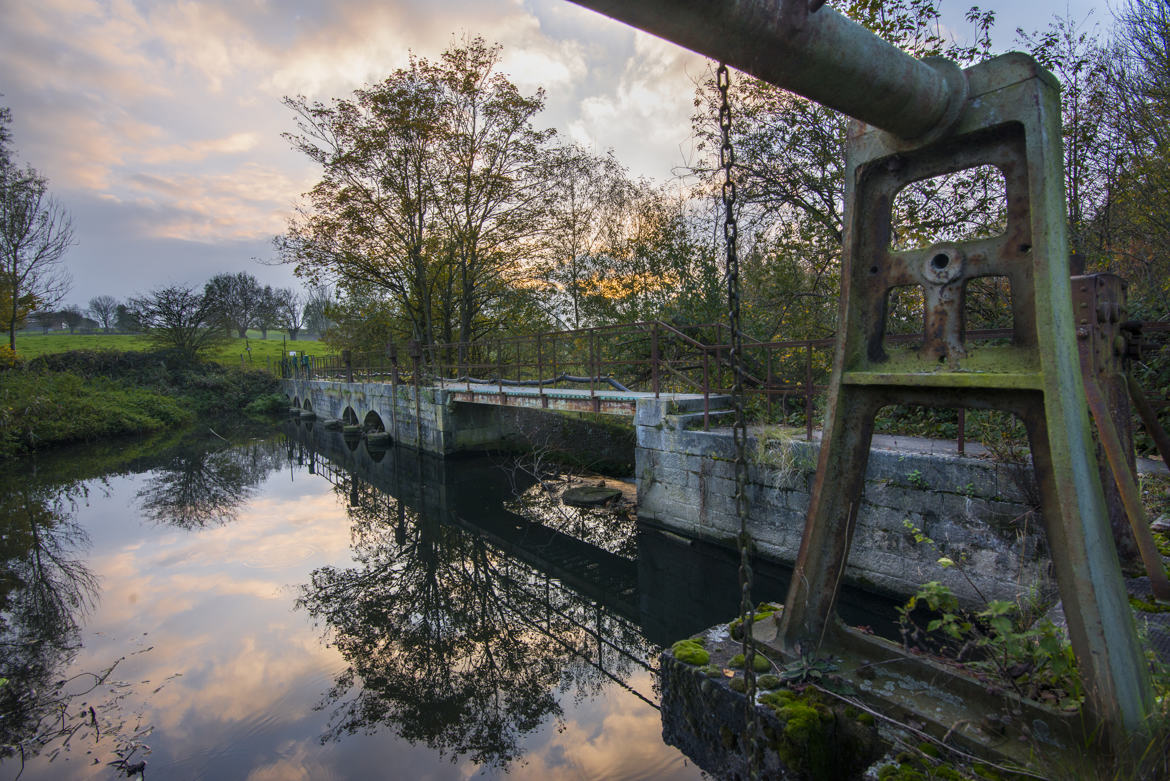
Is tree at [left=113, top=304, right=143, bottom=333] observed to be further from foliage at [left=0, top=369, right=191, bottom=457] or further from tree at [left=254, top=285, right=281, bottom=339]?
tree at [left=254, top=285, right=281, bottom=339]

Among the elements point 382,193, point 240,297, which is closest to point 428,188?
point 382,193

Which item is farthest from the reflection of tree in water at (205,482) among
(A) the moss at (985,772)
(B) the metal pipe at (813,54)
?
(B) the metal pipe at (813,54)

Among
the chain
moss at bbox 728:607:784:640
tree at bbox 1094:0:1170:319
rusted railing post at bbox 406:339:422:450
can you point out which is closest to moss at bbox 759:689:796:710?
moss at bbox 728:607:784:640

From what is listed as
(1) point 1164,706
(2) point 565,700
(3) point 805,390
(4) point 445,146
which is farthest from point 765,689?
(4) point 445,146

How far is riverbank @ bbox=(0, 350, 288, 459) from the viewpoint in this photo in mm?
17656

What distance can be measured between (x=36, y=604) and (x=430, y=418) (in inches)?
347

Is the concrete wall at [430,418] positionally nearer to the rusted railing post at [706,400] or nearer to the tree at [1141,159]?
the rusted railing post at [706,400]

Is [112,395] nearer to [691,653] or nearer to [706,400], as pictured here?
[706,400]

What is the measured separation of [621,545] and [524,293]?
11.4 m

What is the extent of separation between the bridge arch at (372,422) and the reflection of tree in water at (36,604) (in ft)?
27.0

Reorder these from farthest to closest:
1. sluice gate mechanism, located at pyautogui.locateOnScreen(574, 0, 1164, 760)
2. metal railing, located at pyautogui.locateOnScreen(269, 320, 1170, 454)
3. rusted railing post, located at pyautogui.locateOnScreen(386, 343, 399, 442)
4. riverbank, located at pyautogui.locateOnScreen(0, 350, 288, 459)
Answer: riverbank, located at pyautogui.locateOnScreen(0, 350, 288, 459) → rusted railing post, located at pyautogui.locateOnScreen(386, 343, 399, 442) → metal railing, located at pyautogui.locateOnScreen(269, 320, 1170, 454) → sluice gate mechanism, located at pyautogui.locateOnScreen(574, 0, 1164, 760)

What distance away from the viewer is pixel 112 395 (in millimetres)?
23250

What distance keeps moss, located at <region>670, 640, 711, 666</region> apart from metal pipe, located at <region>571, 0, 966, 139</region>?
103 inches

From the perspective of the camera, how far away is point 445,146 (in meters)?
16.7
